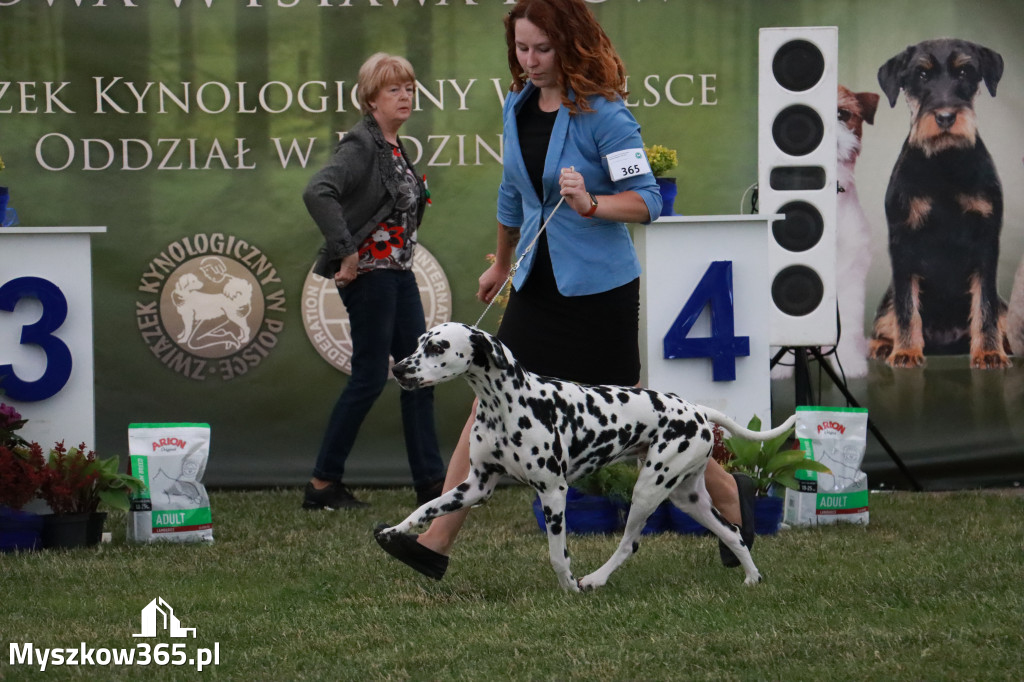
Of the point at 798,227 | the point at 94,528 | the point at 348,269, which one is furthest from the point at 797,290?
the point at 94,528

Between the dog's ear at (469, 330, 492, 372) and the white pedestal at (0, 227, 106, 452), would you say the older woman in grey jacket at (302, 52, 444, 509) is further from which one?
the dog's ear at (469, 330, 492, 372)

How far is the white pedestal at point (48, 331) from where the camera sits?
5.57 metres

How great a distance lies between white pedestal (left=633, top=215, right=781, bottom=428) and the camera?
5852mm

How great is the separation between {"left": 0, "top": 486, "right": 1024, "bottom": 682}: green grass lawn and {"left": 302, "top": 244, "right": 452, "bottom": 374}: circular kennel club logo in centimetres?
143

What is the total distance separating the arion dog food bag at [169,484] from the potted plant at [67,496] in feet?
0.61

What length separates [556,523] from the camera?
3918 millimetres

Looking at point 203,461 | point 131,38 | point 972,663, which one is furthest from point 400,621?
point 131,38

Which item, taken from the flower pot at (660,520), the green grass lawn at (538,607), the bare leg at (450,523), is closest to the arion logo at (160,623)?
the green grass lawn at (538,607)

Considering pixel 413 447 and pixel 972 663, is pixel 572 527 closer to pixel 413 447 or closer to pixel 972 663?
pixel 413 447

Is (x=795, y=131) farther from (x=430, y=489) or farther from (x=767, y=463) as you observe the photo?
(x=430, y=489)

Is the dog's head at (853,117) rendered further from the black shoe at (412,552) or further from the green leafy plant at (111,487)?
the green leafy plant at (111,487)

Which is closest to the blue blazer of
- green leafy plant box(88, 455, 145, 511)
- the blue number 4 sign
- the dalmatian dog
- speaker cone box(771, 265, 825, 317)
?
the dalmatian dog

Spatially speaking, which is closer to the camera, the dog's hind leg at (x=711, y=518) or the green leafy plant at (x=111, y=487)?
the dog's hind leg at (x=711, y=518)

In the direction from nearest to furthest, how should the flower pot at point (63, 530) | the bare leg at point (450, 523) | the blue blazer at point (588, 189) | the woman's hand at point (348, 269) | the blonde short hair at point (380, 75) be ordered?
the blue blazer at point (588, 189) < the bare leg at point (450, 523) < the flower pot at point (63, 530) < the woman's hand at point (348, 269) < the blonde short hair at point (380, 75)
